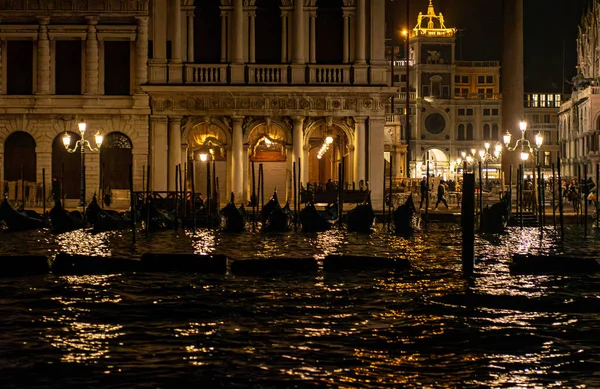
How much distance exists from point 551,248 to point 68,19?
23.1 meters

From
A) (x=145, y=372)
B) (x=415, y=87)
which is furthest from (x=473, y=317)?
(x=415, y=87)

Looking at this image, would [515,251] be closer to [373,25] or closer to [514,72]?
[514,72]

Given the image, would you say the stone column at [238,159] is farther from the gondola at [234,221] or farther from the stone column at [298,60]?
the gondola at [234,221]

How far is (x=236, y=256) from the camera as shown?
18.9 meters

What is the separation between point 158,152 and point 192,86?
121 inches

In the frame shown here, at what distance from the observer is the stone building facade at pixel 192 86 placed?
35.3m

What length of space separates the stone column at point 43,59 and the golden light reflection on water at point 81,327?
24.0 m

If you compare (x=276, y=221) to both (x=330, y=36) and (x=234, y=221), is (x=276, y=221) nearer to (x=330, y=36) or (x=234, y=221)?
(x=234, y=221)

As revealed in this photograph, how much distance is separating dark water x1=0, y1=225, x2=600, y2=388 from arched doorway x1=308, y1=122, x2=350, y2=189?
67.8ft

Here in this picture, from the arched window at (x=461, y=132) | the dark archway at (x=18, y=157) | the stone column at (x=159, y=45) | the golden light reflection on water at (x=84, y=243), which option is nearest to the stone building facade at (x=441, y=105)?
the arched window at (x=461, y=132)

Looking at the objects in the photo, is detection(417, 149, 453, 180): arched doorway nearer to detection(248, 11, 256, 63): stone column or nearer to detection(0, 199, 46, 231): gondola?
detection(248, 11, 256, 63): stone column

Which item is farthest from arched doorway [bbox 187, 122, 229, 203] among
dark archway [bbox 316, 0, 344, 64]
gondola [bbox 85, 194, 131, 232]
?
gondola [bbox 85, 194, 131, 232]

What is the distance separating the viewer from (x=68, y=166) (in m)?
36.9

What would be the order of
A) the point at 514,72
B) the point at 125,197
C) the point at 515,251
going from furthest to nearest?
the point at 125,197 → the point at 514,72 → the point at 515,251
